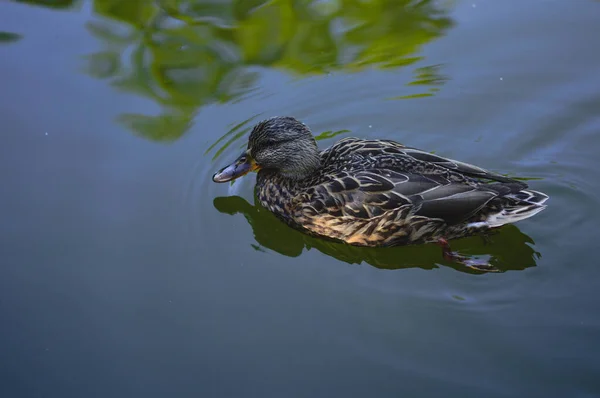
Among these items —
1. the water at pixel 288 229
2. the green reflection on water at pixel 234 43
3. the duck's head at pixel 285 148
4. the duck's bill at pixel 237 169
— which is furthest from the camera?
the green reflection on water at pixel 234 43

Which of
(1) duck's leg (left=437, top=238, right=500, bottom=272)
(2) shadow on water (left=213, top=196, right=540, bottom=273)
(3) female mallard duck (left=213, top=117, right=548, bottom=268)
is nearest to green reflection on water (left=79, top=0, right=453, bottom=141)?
(3) female mallard duck (left=213, top=117, right=548, bottom=268)

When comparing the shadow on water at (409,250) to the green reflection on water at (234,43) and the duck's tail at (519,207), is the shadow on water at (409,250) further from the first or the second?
the green reflection on water at (234,43)

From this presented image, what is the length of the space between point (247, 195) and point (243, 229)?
0.55 metres

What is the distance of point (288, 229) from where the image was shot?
20.2 ft

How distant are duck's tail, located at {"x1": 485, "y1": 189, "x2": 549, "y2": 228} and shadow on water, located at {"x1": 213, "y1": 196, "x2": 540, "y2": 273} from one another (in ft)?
0.86

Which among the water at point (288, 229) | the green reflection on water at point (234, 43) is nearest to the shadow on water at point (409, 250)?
the water at point (288, 229)

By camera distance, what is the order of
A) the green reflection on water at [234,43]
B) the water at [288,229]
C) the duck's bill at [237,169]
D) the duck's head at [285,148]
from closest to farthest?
the water at [288,229]
the duck's head at [285,148]
the duck's bill at [237,169]
the green reflection on water at [234,43]

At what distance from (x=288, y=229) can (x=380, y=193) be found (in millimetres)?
1006

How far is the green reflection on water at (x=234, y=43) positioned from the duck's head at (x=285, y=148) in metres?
1.21

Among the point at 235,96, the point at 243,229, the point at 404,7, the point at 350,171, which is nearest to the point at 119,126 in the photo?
the point at 235,96

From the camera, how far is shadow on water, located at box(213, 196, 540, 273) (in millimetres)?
5574

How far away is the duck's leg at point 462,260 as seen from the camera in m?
5.48

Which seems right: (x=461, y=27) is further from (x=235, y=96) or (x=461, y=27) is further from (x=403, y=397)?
(x=403, y=397)

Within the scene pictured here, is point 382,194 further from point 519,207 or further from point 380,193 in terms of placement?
point 519,207
